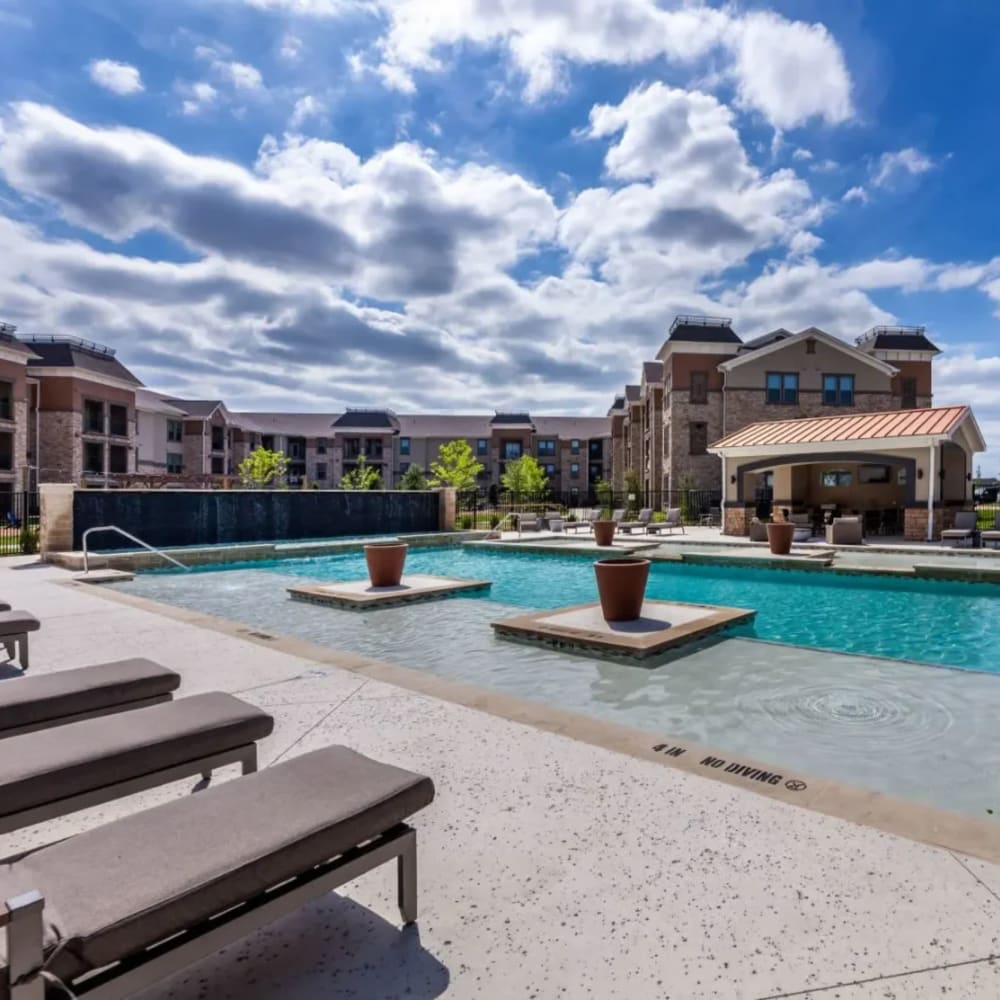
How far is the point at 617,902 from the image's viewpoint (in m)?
2.54

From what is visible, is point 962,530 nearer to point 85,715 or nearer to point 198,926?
point 85,715

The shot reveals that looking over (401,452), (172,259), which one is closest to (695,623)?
(172,259)

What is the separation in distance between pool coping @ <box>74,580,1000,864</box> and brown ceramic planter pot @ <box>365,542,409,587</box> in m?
5.11

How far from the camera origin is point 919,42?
12945 mm

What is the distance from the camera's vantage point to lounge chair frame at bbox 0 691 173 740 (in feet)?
11.6

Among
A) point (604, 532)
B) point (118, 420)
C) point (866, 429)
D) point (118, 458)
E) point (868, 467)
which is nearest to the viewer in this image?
point (604, 532)

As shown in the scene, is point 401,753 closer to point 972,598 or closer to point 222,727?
point 222,727

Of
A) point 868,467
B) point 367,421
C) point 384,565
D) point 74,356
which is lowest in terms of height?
point 384,565

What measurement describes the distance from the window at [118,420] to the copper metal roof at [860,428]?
144 feet

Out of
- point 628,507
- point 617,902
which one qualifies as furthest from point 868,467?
point 617,902

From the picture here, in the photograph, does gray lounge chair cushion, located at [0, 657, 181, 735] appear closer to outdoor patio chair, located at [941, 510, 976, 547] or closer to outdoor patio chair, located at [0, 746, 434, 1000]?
outdoor patio chair, located at [0, 746, 434, 1000]

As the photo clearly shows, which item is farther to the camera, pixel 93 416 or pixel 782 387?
pixel 93 416

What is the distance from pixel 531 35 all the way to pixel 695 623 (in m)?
9.69

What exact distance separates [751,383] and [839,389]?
4728 millimetres
